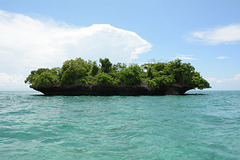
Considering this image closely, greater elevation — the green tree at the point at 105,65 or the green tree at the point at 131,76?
the green tree at the point at 105,65

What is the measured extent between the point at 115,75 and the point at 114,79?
5.02 ft

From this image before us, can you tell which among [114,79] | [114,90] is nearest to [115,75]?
[114,79]

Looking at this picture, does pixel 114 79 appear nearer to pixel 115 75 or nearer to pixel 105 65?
pixel 115 75

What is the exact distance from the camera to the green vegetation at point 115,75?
39.6 metres

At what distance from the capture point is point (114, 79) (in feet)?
133

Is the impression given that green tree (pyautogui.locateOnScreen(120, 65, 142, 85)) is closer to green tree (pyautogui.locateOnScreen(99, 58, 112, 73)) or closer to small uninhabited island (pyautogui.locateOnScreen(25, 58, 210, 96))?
small uninhabited island (pyautogui.locateOnScreen(25, 58, 210, 96))

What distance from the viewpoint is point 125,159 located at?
3887mm

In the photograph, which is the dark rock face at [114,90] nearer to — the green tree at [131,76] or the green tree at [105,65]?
the green tree at [131,76]

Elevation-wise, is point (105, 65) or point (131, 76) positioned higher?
point (105, 65)

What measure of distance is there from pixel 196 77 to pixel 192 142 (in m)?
42.0

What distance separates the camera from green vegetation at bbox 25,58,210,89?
130ft

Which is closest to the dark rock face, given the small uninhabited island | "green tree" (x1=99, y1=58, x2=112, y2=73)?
the small uninhabited island

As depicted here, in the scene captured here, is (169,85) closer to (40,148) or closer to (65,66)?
(65,66)

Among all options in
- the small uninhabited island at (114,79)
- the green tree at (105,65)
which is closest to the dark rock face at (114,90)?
the small uninhabited island at (114,79)
